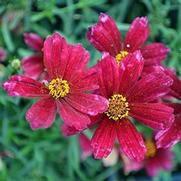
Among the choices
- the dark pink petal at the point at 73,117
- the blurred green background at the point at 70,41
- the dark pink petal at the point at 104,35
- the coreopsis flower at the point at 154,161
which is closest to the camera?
the dark pink petal at the point at 73,117

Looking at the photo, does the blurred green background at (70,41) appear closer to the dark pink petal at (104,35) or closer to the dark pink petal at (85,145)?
the dark pink petal at (85,145)

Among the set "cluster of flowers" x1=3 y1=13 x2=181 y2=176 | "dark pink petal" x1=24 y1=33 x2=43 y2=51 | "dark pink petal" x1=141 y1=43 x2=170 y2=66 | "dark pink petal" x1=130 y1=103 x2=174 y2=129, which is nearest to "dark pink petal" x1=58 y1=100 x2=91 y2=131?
"cluster of flowers" x1=3 y1=13 x2=181 y2=176

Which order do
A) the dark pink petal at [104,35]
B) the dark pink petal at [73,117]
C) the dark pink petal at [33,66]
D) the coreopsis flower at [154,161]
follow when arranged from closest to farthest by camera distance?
the dark pink petal at [73,117], the dark pink petal at [104,35], the dark pink petal at [33,66], the coreopsis flower at [154,161]

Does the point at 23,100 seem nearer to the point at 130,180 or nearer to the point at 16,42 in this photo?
the point at 16,42

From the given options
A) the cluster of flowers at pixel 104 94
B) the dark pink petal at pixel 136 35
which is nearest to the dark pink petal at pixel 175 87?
the cluster of flowers at pixel 104 94

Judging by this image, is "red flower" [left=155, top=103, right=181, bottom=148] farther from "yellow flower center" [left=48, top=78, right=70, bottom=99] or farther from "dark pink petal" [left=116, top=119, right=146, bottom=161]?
"yellow flower center" [left=48, top=78, right=70, bottom=99]

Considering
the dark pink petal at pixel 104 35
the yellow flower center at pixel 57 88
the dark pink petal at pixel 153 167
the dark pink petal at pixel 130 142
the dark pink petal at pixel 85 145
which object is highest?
the dark pink petal at pixel 104 35

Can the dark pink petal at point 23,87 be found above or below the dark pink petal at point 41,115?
above

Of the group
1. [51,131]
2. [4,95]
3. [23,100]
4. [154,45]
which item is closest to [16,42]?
[23,100]
